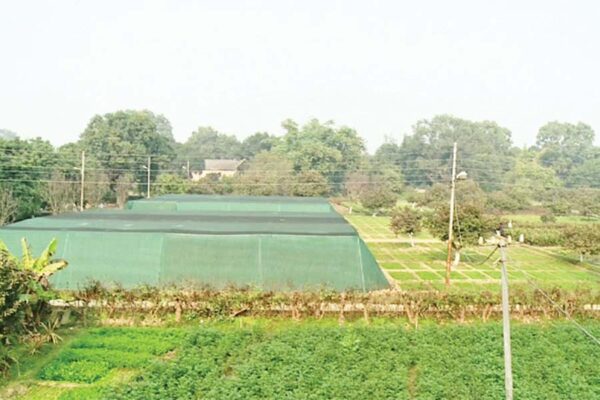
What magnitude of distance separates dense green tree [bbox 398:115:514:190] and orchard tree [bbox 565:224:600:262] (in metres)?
55.1

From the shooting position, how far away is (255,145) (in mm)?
102188

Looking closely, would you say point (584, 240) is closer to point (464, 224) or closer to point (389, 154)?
point (464, 224)

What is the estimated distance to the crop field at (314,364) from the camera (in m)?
9.60

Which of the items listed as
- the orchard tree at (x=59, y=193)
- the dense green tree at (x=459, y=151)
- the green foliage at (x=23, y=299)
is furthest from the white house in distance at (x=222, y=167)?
the green foliage at (x=23, y=299)

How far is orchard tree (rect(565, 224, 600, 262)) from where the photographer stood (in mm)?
23953

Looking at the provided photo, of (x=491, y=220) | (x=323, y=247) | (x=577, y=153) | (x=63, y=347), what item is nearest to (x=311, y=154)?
(x=491, y=220)

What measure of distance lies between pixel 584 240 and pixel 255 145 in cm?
8308

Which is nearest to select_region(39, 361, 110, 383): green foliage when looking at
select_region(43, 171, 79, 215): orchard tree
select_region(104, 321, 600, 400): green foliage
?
select_region(104, 321, 600, 400): green foliage

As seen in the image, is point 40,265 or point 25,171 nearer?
point 40,265

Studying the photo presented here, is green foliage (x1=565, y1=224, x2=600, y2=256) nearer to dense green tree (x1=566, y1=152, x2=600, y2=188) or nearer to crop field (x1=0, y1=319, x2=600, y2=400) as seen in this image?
crop field (x1=0, y1=319, x2=600, y2=400)

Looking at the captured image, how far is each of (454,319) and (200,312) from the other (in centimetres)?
815

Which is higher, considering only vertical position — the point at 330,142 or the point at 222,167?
the point at 330,142

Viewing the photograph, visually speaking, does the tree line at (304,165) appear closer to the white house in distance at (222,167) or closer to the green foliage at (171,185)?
the green foliage at (171,185)

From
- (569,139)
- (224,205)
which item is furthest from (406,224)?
(569,139)
